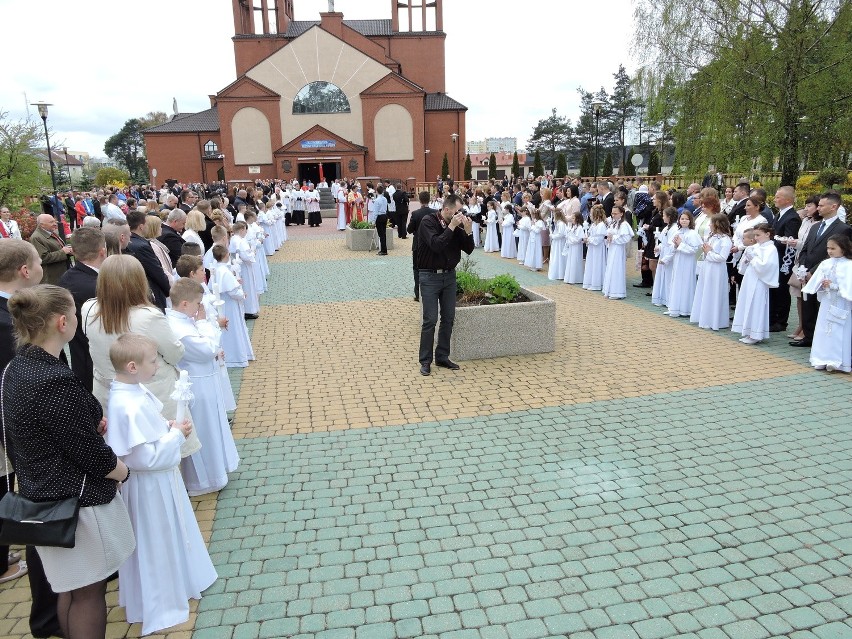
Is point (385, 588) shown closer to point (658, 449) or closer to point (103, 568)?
point (103, 568)

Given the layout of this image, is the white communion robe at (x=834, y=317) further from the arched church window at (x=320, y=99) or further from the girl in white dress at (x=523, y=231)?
the arched church window at (x=320, y=99)

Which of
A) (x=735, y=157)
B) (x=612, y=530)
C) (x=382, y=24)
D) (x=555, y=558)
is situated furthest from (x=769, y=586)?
(x=382, y=24)

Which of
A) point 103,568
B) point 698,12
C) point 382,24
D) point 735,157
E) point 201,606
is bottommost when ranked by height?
point 201,606

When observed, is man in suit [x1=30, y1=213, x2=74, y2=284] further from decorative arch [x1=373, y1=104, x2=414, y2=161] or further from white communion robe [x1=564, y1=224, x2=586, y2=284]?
decorative arch [x1=373, y1=104, x2=414, y2=161]

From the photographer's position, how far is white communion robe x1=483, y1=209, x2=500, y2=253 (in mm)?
19797

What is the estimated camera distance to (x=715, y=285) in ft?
33.1

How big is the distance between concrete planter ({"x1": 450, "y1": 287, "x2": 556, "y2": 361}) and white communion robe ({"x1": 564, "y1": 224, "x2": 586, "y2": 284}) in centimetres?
548

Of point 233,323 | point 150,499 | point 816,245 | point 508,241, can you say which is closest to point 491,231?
point 508,241

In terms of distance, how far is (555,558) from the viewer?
4.23 meters

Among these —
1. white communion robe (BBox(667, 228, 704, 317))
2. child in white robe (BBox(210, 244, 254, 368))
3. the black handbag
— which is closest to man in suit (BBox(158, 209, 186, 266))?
child in white robe (BBox(210, 244, 254, 368))

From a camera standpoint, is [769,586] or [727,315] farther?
[727,315]

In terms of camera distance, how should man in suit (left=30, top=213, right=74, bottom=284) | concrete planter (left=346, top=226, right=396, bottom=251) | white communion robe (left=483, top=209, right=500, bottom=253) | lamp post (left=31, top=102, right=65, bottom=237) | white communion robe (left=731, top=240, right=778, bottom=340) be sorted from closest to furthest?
white communion robe (left=731, top=240, right=778, bottom=340), man in suit (left=30, top=213, right=74, bottom=284), white communion robe (left=483, top=209, right=500, bottom=253), concrete planter (left=346, top=226, right=396, bottom=251), lamp post (left=31, top=102, right=65, bottom=237)

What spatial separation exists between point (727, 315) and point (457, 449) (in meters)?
6.53

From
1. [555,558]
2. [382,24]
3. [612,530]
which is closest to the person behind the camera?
[555,558]
